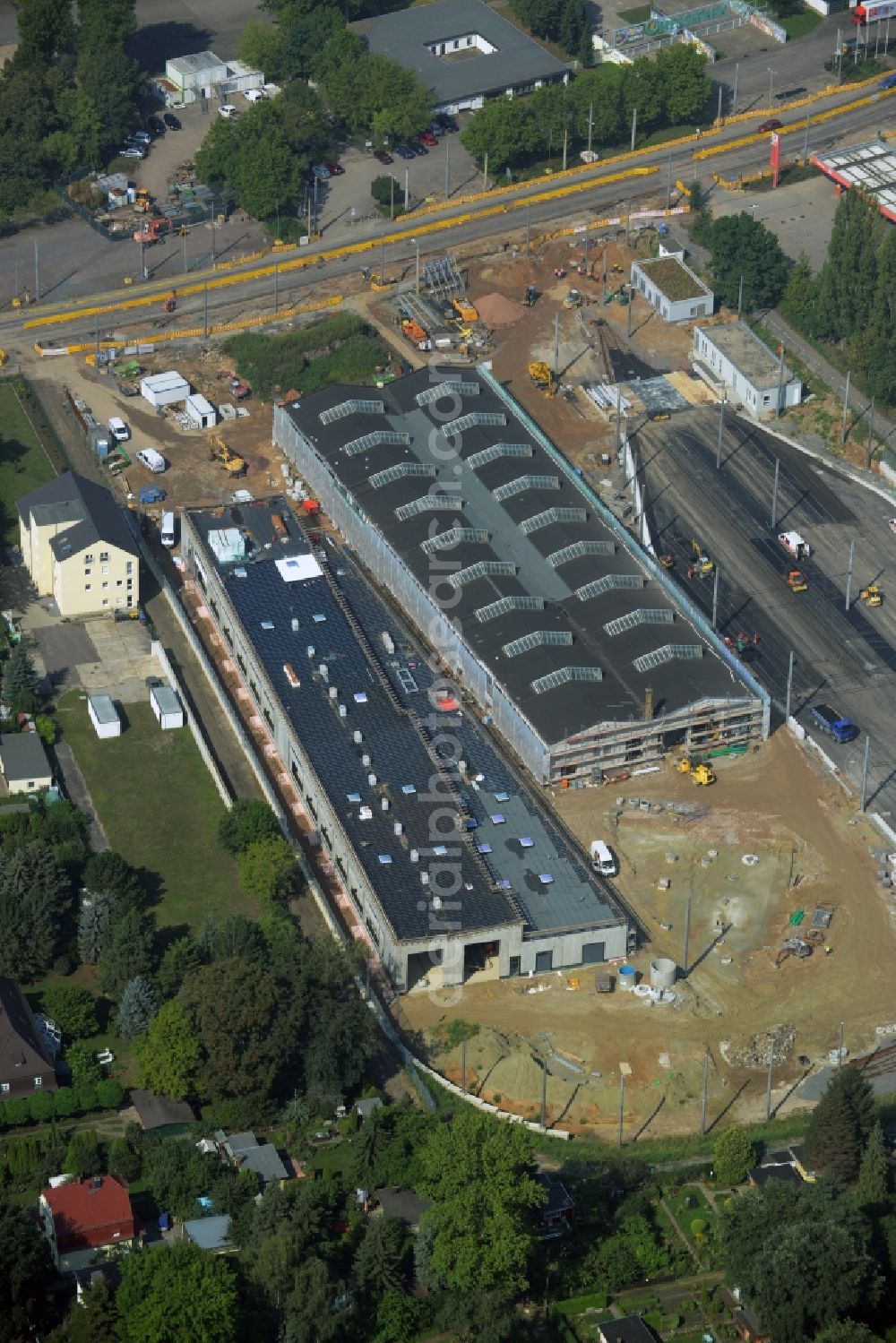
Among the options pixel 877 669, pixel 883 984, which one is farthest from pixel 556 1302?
pixel 877 669

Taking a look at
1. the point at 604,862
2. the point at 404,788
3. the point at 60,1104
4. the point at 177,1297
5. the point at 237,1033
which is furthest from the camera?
the point at 404,788

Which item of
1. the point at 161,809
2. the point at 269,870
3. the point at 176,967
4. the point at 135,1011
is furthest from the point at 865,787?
the point at 135,1011

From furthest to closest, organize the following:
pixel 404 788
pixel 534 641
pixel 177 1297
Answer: pixel 534 641 → pixel 404 788 → pixel 177 1297

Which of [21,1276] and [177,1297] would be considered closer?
[177,1297]

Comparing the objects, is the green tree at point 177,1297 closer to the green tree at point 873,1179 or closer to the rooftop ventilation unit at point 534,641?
the green tree at point 873,1179

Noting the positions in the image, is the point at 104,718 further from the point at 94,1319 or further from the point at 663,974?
the point at 94,1319

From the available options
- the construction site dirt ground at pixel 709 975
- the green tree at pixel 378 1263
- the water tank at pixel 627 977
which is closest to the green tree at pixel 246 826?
the construction site dirt ground at pixel 709 975

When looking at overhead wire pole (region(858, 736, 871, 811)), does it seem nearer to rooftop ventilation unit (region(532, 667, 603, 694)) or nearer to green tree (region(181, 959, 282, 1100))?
rooftop ventilation unit (region(532, 667, 603, 694))
